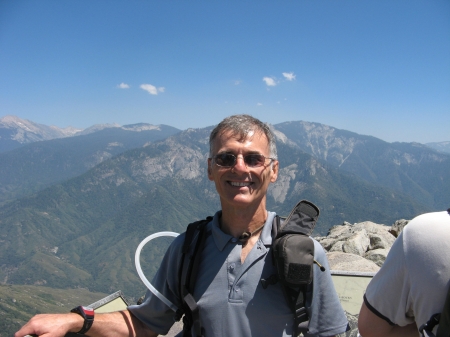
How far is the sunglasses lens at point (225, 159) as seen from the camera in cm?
410

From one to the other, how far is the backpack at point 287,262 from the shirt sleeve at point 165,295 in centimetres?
12

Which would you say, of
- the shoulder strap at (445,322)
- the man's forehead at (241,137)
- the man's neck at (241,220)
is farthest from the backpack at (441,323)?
the man's forehead at (241,137)

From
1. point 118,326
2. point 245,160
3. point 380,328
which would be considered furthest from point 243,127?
point 118,326

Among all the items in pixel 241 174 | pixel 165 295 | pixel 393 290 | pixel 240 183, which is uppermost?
pixel 241 174

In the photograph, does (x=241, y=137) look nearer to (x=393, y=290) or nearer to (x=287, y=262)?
(x=287, y=262)

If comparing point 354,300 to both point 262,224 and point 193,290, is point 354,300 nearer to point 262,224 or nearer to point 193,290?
point 262,224

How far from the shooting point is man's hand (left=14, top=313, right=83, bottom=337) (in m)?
3.47

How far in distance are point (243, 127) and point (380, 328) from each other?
8.36ft

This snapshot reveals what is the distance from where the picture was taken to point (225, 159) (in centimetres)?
414

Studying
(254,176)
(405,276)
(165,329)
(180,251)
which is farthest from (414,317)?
(165,329)

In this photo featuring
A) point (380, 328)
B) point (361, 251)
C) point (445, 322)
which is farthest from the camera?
point (361, 251)

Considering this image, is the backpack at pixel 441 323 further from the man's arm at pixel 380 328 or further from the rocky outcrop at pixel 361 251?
the rocky outcrop at pixel 361 251

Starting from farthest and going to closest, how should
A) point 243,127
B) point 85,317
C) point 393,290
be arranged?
point 243,127
point 85,317
point 393,290

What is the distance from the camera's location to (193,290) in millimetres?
3850
